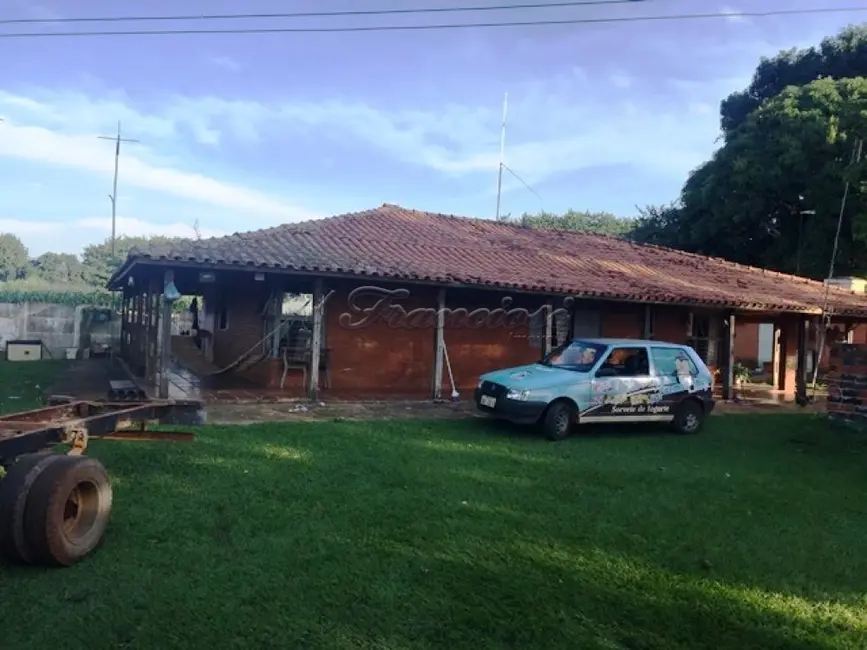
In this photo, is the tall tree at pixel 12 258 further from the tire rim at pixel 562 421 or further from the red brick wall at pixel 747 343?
the tire rim at pixel 562 421

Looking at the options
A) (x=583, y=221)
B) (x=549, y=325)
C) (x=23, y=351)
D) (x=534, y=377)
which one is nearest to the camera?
(x=534, y=377)

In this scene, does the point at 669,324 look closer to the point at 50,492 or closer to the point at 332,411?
the point at 332,411

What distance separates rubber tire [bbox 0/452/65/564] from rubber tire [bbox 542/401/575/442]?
6996 millimetres

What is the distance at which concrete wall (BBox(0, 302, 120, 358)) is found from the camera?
22078mm

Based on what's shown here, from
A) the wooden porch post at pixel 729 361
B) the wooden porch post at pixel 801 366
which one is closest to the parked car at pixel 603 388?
the wooden porch post at pixel 729 361

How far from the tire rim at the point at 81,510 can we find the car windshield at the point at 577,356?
24.4ft

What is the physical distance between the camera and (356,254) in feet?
46.6

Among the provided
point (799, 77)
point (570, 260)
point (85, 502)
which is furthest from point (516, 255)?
point (799, 77)

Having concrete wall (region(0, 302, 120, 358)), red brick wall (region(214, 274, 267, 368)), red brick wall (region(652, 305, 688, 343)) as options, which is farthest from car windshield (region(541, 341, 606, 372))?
concrete wall (region(0, 302, 120, 358))

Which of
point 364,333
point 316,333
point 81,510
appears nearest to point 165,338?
point 316,333

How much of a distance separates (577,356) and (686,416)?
209cm

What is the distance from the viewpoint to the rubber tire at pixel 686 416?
451 inches

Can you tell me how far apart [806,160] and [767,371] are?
7.38 metres

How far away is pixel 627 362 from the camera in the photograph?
11.2 metres
